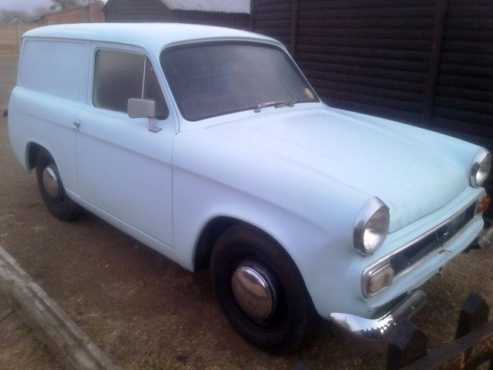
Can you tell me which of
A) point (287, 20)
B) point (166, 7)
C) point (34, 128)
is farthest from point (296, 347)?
point (166, 7)

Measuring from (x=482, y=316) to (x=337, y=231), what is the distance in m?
0.78

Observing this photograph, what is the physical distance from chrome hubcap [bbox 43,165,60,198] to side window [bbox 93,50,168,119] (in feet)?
3.50

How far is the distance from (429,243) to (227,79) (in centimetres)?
173

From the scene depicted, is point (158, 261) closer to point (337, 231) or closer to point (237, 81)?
point (237, 81)

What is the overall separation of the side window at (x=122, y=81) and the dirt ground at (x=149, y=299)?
4.25 feet

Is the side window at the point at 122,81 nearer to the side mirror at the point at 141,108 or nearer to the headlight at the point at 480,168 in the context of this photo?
the side mirror at the point at 141,108

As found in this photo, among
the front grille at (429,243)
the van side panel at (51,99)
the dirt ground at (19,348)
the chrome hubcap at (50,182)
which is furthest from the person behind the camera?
the chrome hubcap at (50,182)

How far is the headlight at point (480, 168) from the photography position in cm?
300

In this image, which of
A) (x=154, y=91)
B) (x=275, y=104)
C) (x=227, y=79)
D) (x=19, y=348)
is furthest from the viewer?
(x=275, y=104)

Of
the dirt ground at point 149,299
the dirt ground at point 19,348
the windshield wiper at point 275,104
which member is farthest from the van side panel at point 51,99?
the windshield wiper at point 275,104

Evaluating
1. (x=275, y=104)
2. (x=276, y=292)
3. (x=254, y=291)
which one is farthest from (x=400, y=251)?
(x=275, y=104)

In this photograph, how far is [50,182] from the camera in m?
4.52

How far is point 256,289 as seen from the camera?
2623 millimetres

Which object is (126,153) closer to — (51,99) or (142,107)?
(142,107)
